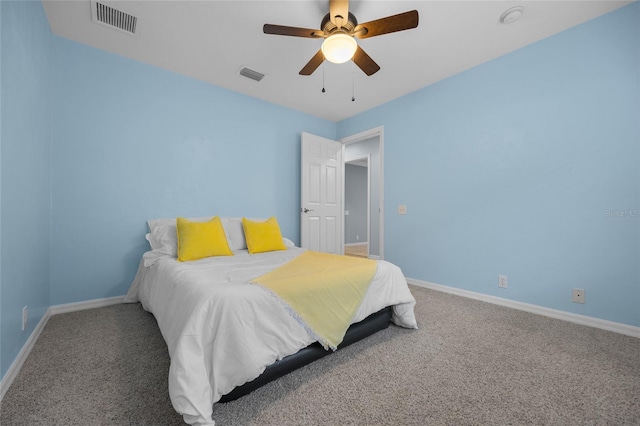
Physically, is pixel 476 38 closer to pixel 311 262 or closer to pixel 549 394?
pixel 311 262

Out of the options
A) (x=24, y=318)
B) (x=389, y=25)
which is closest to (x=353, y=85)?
(x=389, y=25)

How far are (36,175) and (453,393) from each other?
3108 mm

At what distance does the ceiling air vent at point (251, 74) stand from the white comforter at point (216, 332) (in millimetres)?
2351

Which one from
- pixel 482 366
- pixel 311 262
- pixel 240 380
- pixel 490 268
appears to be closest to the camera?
pixel 240 380

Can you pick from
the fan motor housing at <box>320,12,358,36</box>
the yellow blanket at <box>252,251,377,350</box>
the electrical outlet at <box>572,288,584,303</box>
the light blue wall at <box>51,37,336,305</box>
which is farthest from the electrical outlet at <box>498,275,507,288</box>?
the light blue wall at <box>51,37,336,305</box>

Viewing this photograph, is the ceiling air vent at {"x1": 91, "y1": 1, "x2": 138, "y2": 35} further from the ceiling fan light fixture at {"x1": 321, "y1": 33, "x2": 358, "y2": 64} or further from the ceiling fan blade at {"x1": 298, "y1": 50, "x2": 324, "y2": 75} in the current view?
the ceiling fan light fixture at {"x1": 321, "y1": 33, "x2": 358, "y2": 64}

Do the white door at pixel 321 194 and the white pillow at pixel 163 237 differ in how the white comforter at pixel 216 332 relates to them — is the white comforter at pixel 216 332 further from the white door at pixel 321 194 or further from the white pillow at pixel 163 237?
the white door at pixel 321 194

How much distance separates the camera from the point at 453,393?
1.30 meters

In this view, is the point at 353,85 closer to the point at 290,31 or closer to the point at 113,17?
the point at 290,31

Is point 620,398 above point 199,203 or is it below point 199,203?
below

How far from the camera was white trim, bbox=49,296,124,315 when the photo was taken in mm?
2342

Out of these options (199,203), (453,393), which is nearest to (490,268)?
(453,393)

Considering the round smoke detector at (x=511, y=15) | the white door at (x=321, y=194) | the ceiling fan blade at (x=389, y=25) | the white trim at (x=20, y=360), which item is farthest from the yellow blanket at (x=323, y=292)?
the round smoke detector at (x=511, y=15)

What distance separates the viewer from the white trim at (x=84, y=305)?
7.68 ft
